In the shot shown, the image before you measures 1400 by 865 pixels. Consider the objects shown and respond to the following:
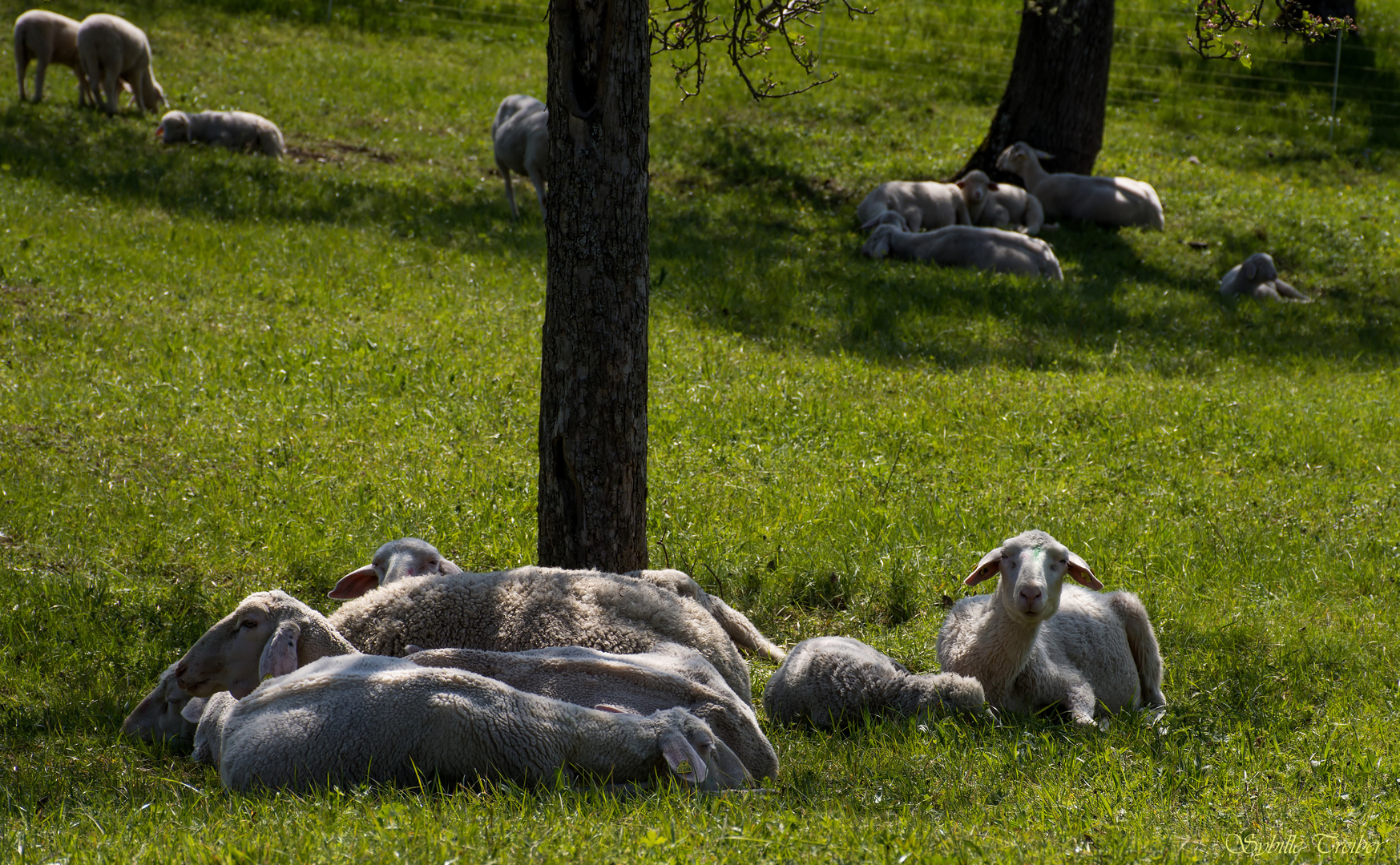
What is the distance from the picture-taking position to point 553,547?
6000 millimetres

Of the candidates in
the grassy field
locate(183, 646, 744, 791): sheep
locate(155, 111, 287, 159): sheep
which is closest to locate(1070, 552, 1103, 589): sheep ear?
the grassy field

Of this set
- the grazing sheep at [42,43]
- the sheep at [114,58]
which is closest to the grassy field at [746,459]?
the sheep at [114,58]

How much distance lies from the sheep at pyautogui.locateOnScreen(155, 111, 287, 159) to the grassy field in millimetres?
442

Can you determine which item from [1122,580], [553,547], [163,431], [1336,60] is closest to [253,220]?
[163,431]

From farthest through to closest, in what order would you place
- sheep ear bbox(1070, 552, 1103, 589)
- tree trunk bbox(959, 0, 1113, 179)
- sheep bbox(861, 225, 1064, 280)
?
tree trunk bbox(959, 0, 1113, 179)
sheep bbox(861, 225, 1064, 280)
sheep ear bbox(1070, 552, 1103, 589)

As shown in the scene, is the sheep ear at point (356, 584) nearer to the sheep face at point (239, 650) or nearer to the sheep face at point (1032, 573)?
the sheep face at point (239, 650)

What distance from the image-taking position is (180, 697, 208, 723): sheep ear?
485 cm

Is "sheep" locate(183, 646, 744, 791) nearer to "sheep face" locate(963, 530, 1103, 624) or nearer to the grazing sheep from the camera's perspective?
"sheep face" locate(963, 530, 1103, 624)

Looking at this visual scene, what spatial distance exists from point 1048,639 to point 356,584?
3.28 m

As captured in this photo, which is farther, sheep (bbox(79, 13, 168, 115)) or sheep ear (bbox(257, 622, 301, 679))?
sheep (bbox(79, 13, 168, 115))

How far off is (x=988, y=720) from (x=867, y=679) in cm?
51

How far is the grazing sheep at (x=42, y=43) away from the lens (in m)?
17.6

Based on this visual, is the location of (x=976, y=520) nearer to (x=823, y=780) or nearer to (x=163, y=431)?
(x=823, y=780)

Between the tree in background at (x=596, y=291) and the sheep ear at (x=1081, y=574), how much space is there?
6.69 ft
